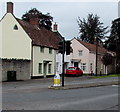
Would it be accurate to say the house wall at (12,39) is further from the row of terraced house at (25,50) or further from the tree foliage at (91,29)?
the tree foliage at (91,29)

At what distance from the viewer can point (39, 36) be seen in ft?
129

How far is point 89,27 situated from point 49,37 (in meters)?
33.8

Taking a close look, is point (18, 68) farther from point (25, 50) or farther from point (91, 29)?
point (91, 29)

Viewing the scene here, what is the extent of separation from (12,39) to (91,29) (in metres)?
41.6

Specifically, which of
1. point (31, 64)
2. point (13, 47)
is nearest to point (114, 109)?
point (31, 64)

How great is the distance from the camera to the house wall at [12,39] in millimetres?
35809

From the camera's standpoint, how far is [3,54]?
1422 inches

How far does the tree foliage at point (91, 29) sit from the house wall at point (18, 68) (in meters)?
43.4

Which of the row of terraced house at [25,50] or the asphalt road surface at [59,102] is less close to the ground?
the row of terraced house at [25,50]

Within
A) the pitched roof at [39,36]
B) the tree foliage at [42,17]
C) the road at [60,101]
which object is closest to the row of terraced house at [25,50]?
the pitched roof at [39,36]

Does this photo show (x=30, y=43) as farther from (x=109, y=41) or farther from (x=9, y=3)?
(x=109, y=41)

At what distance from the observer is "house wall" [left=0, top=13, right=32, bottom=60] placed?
35.8 meters

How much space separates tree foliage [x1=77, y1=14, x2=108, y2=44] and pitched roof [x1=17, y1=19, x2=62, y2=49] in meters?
30.4

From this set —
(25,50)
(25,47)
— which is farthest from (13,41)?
(25,50)
